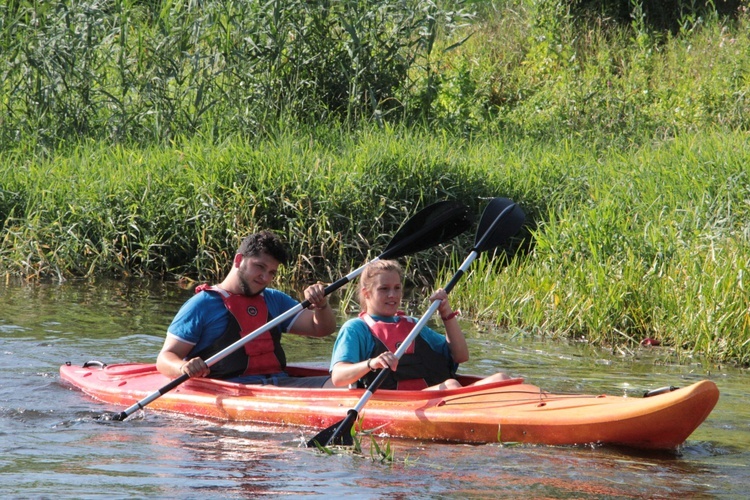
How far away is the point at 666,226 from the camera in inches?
307

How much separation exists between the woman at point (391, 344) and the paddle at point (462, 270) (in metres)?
0.09

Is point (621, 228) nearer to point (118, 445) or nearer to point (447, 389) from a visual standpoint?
point (447, 389)

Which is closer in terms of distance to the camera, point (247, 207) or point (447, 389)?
point (447, 389)

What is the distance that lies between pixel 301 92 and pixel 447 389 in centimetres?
610

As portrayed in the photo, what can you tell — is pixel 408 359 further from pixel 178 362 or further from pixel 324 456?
pixel 178 362

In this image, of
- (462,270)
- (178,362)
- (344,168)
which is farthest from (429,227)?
(344,168)

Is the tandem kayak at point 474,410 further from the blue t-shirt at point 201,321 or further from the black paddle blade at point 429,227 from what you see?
the black paddle blade at point 429,227

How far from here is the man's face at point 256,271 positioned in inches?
217

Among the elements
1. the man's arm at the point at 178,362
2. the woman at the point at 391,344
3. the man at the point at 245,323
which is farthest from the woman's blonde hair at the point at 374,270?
→ the man's arm at the point at 178,362

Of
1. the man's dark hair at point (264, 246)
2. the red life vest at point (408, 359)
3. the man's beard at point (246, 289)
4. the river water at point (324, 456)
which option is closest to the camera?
the river water at point (324, 456)

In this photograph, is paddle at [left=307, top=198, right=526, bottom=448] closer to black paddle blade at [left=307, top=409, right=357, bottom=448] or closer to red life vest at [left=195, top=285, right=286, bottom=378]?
black paddle blade at [left=307, top=409, right=357, bottom=448]

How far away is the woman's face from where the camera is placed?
5.20m

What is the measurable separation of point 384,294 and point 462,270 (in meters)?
0.62

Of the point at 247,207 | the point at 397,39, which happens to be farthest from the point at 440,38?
the point at 247,207
